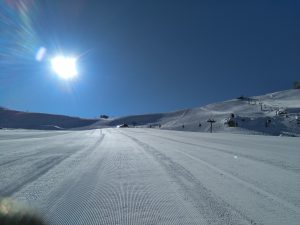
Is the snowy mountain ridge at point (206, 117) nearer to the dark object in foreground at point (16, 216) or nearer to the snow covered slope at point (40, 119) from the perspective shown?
the snow covered slope at point (40, 119)

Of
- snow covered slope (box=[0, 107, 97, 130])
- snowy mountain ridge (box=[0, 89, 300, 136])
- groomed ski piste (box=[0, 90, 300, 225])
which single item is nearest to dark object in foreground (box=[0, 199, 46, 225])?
groomed ski piste (box=[0, 90, 300, 225])

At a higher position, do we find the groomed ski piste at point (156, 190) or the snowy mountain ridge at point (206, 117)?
the snowy mountain ridge at point (206, 117)

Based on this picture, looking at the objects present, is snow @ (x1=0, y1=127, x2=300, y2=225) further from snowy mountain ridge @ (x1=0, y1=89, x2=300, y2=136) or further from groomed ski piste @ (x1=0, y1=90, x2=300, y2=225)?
snowy mountain ridge @ (x1=0, y1=89, x2=300, y2=136)

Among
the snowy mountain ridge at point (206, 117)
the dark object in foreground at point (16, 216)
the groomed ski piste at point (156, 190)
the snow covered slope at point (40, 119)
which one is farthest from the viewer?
the snow covered slope at point (40, 119)

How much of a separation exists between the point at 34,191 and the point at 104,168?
97.6 inches

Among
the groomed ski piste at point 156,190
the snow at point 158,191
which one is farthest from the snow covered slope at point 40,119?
the snow at point 158,191

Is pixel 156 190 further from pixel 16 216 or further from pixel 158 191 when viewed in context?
pixel 16 216

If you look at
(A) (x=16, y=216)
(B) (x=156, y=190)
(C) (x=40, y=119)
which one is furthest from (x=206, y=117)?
(C) (x=40, y=119)

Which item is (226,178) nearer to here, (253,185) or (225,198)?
(253,185)

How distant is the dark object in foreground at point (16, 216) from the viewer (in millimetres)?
3760

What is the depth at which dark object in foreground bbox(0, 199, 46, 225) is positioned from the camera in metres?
3.76

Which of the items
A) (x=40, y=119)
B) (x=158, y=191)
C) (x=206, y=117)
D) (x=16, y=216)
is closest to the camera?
(x=16, y=216)

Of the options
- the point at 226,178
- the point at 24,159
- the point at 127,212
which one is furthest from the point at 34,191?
the point at 24,159

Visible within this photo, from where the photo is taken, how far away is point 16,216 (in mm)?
3916
